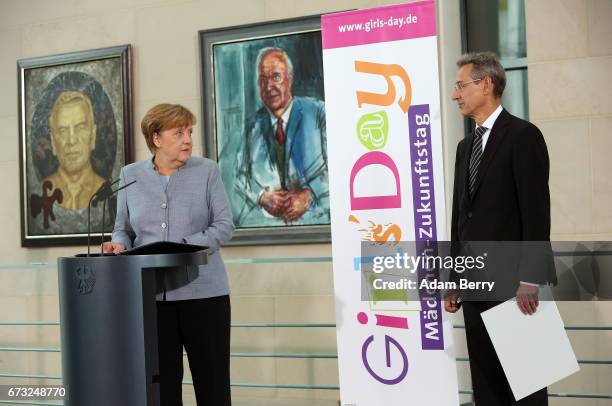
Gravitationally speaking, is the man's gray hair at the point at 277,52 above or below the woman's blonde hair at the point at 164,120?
above

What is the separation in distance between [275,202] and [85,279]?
2.64 m

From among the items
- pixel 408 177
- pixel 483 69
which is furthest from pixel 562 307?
pixel 483 69

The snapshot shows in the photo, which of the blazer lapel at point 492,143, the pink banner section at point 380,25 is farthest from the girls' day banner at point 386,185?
the blazer lapel at point 492,143

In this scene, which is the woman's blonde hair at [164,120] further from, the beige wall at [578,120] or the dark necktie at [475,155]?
the beige wall at [578,120]

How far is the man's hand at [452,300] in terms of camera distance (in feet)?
10.5

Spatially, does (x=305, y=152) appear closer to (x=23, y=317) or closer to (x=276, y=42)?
(x=276, y=42)

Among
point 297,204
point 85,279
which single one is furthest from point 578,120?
point 85,279

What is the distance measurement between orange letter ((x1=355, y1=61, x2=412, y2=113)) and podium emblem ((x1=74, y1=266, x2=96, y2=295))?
1315 millimetres

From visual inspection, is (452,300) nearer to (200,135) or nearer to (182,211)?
(182,211)

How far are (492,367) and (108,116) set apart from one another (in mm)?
3739

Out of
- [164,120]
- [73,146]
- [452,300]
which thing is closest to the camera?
[452,300]

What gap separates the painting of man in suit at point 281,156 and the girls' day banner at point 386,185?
1.70 metres

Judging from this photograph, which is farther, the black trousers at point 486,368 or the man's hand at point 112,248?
the man's hand at point 112,248

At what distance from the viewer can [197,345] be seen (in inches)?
129
